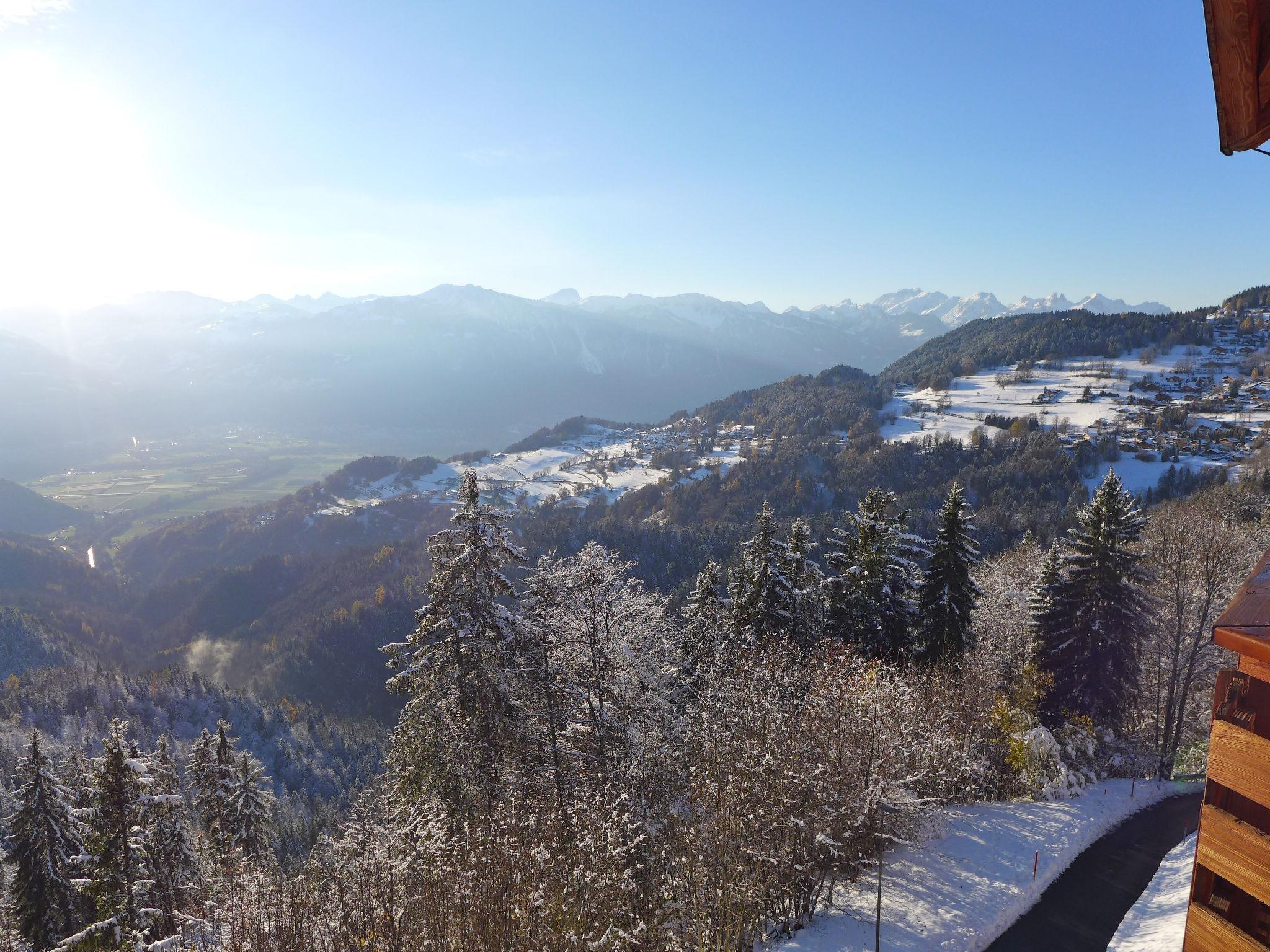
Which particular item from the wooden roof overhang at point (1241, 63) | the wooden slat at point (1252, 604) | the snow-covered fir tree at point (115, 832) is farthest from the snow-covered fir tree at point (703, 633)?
the wooden slat at point (1252, 604)

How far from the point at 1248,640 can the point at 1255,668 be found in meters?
0.31

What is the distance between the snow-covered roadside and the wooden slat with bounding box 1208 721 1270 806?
16903 millimetres

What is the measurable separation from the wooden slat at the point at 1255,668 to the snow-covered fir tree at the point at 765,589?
2818 centimetres

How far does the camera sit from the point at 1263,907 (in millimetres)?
2506

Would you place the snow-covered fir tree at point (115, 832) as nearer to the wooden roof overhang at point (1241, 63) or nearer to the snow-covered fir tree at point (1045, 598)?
the wooden roof overhang at point (1241, 63)

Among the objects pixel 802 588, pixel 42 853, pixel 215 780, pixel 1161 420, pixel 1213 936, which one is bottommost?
pixel 215 780

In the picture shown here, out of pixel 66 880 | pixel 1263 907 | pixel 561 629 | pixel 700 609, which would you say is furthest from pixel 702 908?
pixel 66 880

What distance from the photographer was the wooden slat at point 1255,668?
222cm

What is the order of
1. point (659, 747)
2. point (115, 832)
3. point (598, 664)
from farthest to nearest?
point (598, 664)
point (115, 832)
point (659, 747)

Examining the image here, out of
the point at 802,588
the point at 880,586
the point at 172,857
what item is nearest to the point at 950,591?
the point at 880,586

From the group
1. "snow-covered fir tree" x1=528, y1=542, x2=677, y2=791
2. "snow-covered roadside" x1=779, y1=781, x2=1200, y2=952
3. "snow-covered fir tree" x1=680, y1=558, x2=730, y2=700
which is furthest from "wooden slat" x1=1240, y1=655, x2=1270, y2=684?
"snow-covered fir tree" x1=680, y1=558, x2=730, y2=700

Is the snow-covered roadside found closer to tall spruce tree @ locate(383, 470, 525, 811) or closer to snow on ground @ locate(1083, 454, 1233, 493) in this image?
tall spruce tree @ locate(383, 470, 525, 811)

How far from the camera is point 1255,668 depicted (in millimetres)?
2303

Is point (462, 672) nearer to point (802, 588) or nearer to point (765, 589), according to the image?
point (765, 589)
